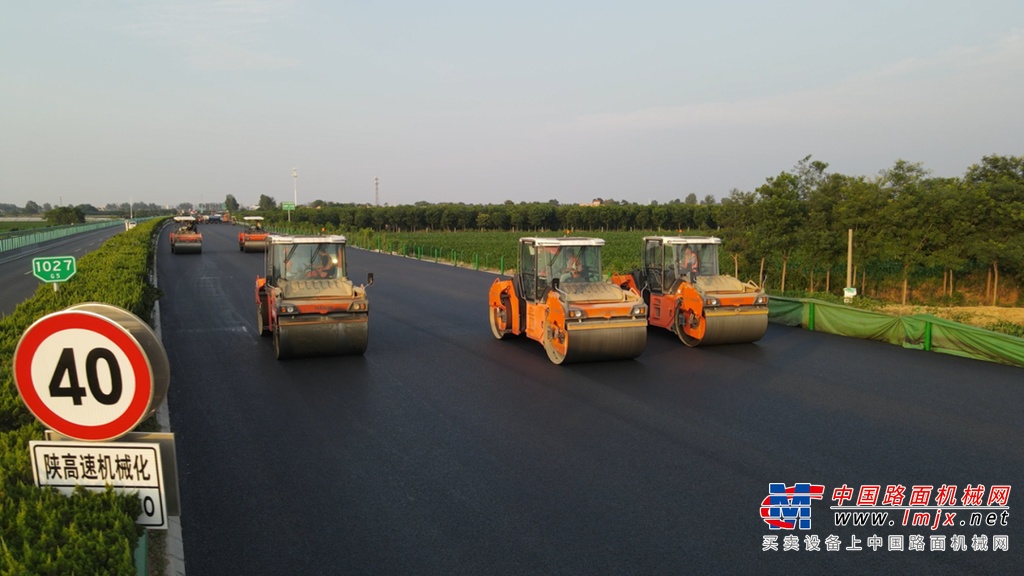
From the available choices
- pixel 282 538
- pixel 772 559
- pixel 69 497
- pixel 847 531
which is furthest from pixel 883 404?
pixel 69 497

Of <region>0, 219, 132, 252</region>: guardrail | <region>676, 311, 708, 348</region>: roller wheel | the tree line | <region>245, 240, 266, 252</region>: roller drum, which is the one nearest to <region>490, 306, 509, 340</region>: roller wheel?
<region>676, 311, 708, 348</region>: roller wheel

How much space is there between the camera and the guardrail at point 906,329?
11711 mm

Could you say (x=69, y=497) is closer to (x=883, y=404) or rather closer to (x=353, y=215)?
(x=883, y=404)

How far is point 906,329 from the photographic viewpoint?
13.2m

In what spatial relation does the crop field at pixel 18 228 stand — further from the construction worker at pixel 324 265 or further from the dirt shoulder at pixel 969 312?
the dirt shoulder at pixel 969 312

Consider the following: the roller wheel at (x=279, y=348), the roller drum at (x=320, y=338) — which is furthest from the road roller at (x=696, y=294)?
the roller wheel at (x=279, y=348)

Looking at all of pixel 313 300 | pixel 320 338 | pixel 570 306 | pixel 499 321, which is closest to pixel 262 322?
pixel 313 300

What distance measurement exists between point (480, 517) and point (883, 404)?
20.8ft

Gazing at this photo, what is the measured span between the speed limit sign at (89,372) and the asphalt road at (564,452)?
7.43ft

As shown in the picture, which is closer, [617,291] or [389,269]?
[617,291]

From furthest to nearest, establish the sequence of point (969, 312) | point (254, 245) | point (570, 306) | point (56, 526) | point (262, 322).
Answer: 1. point (254, 245)
2. point (969, 312)
3. point (262, 322)
4. point (570, 306)
5. point (56, 526)

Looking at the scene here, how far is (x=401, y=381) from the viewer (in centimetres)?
1059

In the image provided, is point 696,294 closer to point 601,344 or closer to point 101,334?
point 601,344

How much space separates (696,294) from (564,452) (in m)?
6.57
